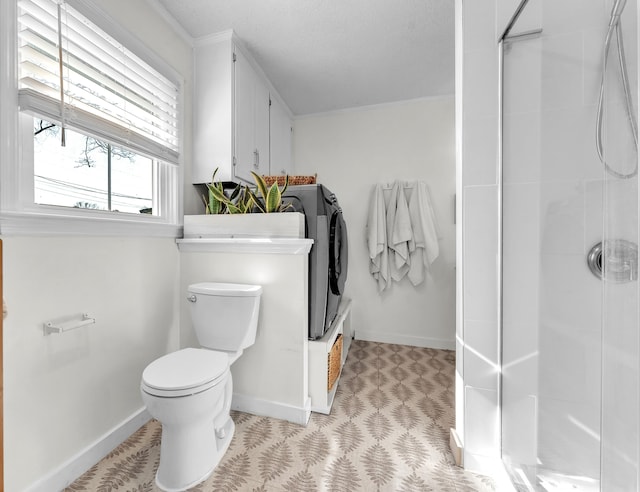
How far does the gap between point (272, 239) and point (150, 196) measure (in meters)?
0.84

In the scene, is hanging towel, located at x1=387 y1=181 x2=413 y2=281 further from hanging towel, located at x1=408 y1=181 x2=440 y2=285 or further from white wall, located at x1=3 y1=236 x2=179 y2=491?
white wall, located at x1=3 y1=236 x2=179 y2=491

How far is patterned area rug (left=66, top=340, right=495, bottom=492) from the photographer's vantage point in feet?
3.57

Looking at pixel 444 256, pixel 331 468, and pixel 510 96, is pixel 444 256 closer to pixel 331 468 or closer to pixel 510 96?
pixel 510 96

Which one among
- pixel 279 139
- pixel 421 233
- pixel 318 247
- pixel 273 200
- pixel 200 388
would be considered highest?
pixel 279 139

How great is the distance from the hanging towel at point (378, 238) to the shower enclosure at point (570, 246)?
1413 millimetres

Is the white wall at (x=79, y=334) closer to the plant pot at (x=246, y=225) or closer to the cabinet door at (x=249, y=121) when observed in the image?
the plant pot at (x=246, y=225)

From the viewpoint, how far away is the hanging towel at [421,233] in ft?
7.95

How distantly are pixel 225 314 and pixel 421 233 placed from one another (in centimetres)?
184

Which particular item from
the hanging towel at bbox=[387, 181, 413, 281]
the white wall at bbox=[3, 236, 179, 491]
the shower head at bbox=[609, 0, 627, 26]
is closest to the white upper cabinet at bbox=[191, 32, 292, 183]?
the white wall at bbox=[3, 236, 179, 491]

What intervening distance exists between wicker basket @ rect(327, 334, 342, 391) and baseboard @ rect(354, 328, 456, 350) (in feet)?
2.74

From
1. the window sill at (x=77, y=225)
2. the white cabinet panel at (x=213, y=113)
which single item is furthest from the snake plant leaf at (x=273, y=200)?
the window sill at (x=77, y=225)

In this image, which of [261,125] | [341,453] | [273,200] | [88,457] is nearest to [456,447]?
[341,453]

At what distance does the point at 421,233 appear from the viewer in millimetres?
2479

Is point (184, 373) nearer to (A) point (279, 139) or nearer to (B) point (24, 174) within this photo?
(B) point (24, 174)
